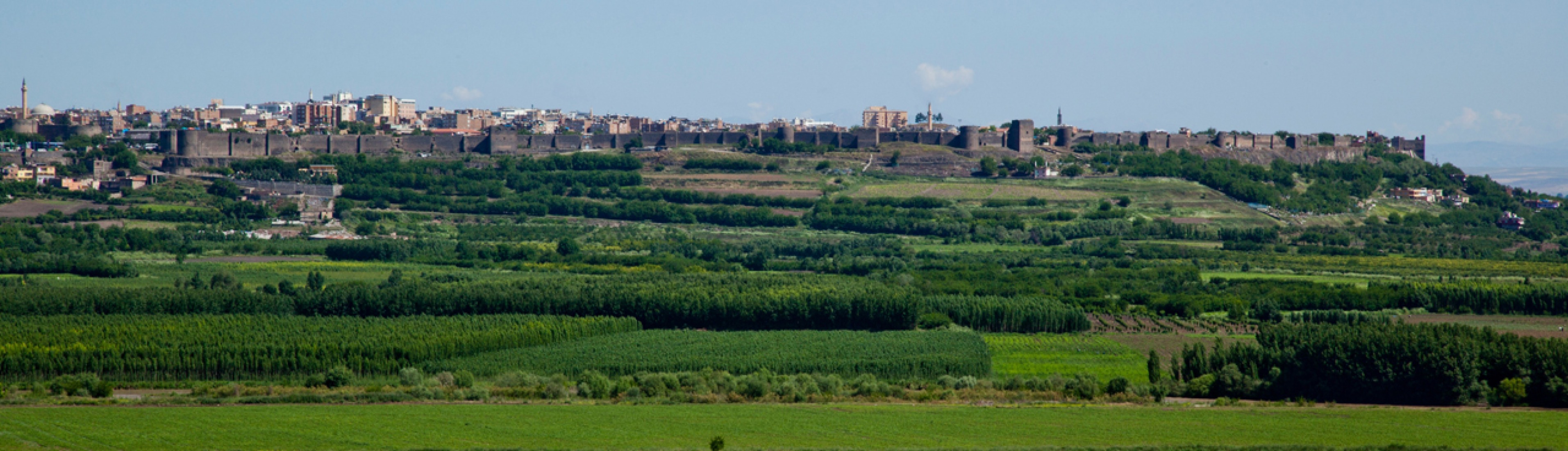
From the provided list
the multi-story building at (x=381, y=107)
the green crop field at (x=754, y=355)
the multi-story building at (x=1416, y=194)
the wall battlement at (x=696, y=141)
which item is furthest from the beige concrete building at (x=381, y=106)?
the green crop field at (x=754, y=355)

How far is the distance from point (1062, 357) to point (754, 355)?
698 cm

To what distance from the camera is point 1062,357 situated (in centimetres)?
3472

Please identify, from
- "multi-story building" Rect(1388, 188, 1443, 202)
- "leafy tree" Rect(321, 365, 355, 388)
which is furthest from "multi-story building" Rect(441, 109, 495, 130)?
"leafy tree" Rect(321, 365, 355, 388)

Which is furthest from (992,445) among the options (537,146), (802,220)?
(537,146)

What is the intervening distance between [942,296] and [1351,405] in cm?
1537

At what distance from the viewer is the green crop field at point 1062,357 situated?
32.5 meters

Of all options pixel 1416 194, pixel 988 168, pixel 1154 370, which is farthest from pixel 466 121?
pixel 1154 370

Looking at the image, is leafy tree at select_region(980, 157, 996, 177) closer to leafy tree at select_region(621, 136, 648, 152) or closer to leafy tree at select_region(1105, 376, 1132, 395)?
leafy tree at select_region(621, 136, 648, 152)

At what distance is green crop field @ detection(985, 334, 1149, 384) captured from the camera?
107 ft

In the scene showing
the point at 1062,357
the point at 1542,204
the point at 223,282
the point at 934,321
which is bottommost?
the point at 1062,357

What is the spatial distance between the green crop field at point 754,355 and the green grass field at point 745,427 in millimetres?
4351

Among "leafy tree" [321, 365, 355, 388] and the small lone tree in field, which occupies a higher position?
the small lone tree in field

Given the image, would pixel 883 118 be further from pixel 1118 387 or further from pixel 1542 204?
pixel 1118 387

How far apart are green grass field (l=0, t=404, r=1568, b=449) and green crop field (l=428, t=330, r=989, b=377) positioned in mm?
4351
